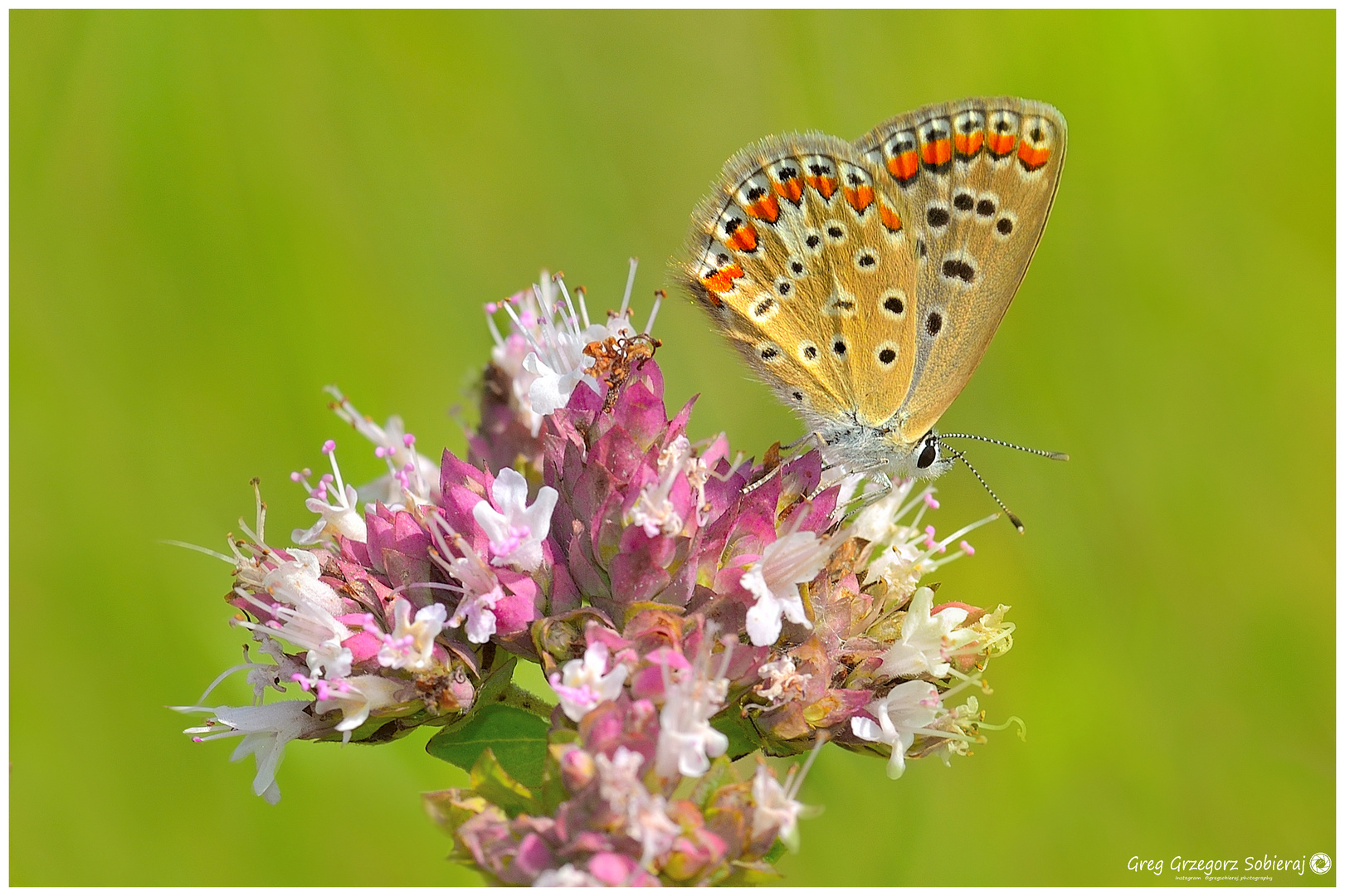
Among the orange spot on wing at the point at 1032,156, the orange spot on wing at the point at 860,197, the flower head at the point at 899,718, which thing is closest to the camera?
the flower head at the point at 899,718

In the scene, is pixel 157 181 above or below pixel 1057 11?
below

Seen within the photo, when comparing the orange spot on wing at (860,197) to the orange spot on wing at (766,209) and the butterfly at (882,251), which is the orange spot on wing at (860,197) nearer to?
the butterfly at (882,251)

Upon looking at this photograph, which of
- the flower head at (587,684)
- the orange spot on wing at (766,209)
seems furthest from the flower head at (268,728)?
the orange spot on wing at (766,209)

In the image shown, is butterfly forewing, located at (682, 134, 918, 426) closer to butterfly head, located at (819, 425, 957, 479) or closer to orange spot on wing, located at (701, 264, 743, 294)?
orange spot on wing, located at (701, 264, 743, 294)

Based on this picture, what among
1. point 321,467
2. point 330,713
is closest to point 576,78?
point 321,467

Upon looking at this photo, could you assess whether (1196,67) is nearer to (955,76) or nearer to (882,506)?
(955,76)

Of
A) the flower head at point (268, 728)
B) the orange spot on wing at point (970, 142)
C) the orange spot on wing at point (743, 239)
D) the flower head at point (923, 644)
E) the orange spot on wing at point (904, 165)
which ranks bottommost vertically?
the flower head at point (268, 728)

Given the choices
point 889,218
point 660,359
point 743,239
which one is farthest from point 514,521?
point 660,359
